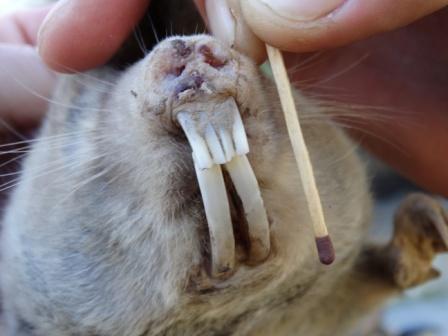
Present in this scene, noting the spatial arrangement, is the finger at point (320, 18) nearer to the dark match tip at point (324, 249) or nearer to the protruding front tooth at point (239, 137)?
the protruding front tooth at point (239, 137)

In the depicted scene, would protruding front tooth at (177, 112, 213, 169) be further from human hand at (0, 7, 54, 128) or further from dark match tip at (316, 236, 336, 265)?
human hand at (0, 7, 54, 128)

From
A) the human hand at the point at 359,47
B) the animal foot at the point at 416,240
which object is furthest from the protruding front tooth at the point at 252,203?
the animal foot at the point at 416,240

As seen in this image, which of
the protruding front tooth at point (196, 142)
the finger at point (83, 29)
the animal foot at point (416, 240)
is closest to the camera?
the protruding front tooth at point (196, 142)

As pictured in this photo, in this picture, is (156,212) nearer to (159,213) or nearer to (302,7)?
(159,213)

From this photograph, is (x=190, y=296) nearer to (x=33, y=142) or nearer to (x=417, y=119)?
(x=33, y=142)

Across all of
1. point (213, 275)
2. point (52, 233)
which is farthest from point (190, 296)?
point (52, 233)

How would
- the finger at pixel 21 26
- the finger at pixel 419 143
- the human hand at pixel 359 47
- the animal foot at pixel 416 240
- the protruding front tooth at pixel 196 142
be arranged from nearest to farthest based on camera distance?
the protruding front tooth at pixel 196 142 < the human hand at pixel 359 47 < the animal foot at pixel 416 240 < the finger at pixel 419 143 < the finger at pixel 21 26
